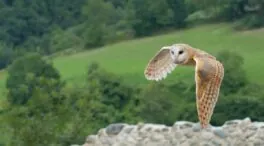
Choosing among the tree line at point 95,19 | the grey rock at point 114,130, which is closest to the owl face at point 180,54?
the grey rock at point 114,130

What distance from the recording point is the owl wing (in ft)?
7.27

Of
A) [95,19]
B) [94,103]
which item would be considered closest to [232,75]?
[94,103]

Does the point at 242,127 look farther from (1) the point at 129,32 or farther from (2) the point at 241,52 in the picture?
(1) the point at 129,32

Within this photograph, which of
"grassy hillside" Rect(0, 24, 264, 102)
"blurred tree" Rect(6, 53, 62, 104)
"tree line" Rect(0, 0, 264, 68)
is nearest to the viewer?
"blurred tree" Rect(6, 53, 62, 104)

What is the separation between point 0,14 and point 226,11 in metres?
14.7

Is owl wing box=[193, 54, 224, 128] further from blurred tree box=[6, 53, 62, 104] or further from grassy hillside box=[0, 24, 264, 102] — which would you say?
grassy hillside box=[0, 24, 264, 102]

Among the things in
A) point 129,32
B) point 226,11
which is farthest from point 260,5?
point 129,32

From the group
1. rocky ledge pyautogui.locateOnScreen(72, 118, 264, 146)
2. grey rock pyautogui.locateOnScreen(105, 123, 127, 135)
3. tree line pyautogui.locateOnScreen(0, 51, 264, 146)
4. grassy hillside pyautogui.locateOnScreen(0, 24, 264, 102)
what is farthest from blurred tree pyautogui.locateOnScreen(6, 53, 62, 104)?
rocky ledge pyautogui.locateOnScreen(72, 118, 264, 146)

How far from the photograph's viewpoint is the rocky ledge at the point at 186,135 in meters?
11.9

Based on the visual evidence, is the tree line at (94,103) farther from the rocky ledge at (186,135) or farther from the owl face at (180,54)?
the owl face at (180,54)

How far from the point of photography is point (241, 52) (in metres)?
37.4

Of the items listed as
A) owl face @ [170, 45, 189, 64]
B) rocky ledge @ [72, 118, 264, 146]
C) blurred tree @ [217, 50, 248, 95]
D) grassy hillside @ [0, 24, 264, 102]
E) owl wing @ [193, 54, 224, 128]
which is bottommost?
grassy hillside @ [0, 24, 264, 102]

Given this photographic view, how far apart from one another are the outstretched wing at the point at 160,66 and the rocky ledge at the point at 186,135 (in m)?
9.00

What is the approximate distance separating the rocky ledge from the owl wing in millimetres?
9385
